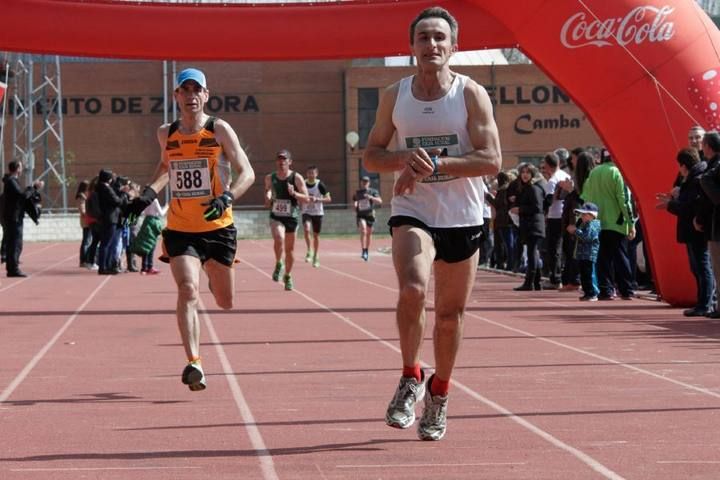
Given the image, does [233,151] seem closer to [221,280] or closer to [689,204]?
[221,280]

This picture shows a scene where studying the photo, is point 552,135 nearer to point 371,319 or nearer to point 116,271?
point 116,271

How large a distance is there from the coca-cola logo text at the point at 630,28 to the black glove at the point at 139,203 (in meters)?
8.30

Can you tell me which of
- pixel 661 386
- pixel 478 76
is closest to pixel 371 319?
pixel 661 386

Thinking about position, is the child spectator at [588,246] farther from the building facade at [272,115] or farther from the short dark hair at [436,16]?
the building facade at [272,115]

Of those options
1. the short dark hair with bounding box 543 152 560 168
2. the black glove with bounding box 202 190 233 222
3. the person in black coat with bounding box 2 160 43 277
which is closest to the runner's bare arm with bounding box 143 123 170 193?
the black glove with bounding box 202 190 233 222

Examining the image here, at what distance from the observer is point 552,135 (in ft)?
228

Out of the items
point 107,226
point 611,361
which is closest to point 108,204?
point 107,226

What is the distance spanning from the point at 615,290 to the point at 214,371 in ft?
32.9

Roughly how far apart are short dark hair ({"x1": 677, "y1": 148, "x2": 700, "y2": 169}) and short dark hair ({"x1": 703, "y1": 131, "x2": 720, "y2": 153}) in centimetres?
77

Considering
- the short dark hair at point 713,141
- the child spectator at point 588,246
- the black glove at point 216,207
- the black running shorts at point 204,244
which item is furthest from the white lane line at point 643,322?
the black glove at point 216,207

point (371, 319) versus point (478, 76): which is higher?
point (478, 76)

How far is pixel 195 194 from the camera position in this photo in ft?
32.7

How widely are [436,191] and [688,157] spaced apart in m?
9.02

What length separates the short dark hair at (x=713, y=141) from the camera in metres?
15.1
